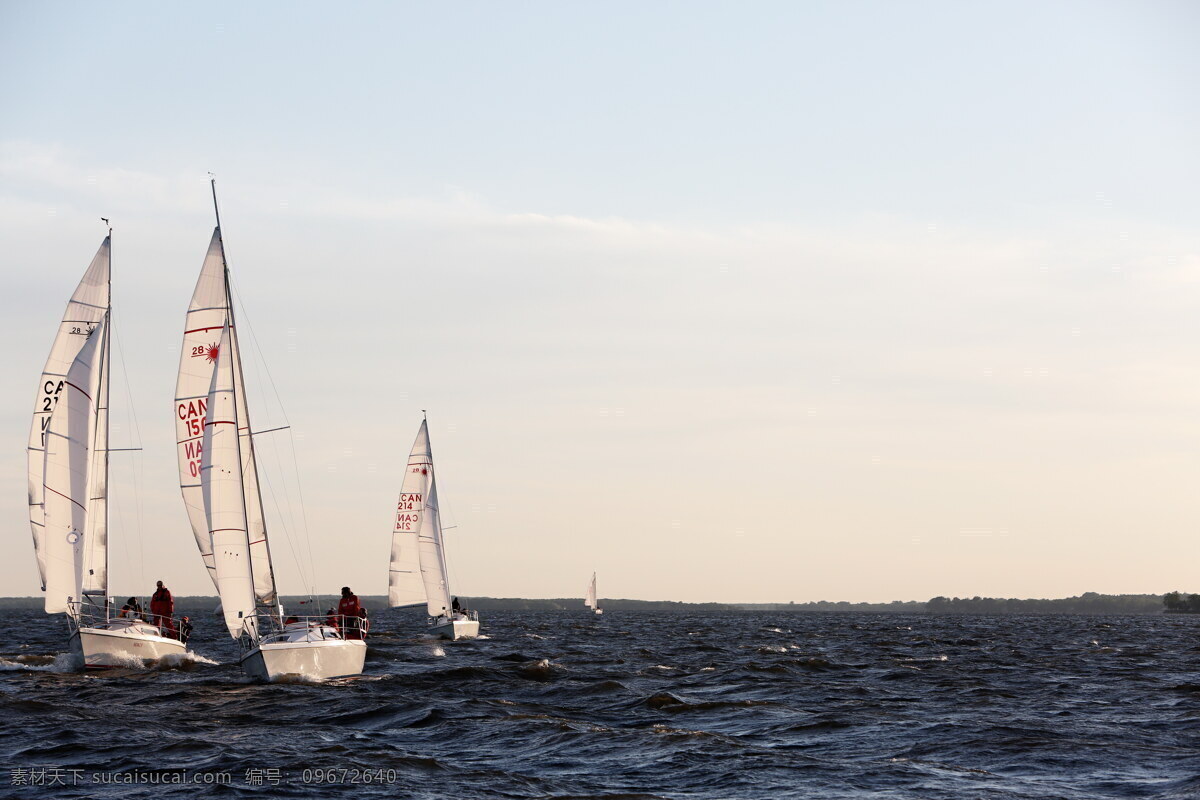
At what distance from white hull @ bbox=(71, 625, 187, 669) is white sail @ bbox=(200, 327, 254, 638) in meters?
4.29

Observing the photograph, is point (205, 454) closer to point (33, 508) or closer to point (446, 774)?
point (33, 508)

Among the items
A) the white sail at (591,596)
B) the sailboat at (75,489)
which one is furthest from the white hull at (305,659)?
the white sail at (591,596)

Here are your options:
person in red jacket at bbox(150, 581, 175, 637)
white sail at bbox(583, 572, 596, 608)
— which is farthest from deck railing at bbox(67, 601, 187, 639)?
white sail at bbox(583, 572, 596, 608)

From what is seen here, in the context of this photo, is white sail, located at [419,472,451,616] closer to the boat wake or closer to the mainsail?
the mainsail

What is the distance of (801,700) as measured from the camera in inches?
1272

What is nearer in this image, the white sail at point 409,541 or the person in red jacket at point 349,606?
the person in red jacket at point 349,606

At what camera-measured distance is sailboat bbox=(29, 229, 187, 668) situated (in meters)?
37.9

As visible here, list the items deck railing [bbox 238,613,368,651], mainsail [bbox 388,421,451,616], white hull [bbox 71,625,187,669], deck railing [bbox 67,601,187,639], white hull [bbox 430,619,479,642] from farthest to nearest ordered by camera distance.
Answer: mainsail [bbox 388,421,451,616] → white hull [bbox 430,619,479,642] → deck railing [bbox 67,601,187,639] → white hull [bbox 71,625,187,669] → deck railing [bbox 238,613,368,651]

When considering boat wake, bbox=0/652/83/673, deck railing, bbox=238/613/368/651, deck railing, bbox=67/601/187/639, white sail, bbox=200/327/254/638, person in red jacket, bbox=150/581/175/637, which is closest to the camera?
deck railing, bbox=238/613/368/651

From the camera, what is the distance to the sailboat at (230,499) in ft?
107

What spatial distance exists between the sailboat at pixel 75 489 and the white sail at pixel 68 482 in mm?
31

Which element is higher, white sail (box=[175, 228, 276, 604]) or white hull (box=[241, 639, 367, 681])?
white sail (box=[175, 228, 276, 604])

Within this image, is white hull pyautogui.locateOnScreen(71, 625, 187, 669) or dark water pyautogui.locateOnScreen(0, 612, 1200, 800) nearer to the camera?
dark water pyautogui.locateOnScreen(0, 612, 1200, 800)

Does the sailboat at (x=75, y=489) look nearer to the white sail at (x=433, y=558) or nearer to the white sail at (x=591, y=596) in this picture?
the white sail at (x=433, y=558)
